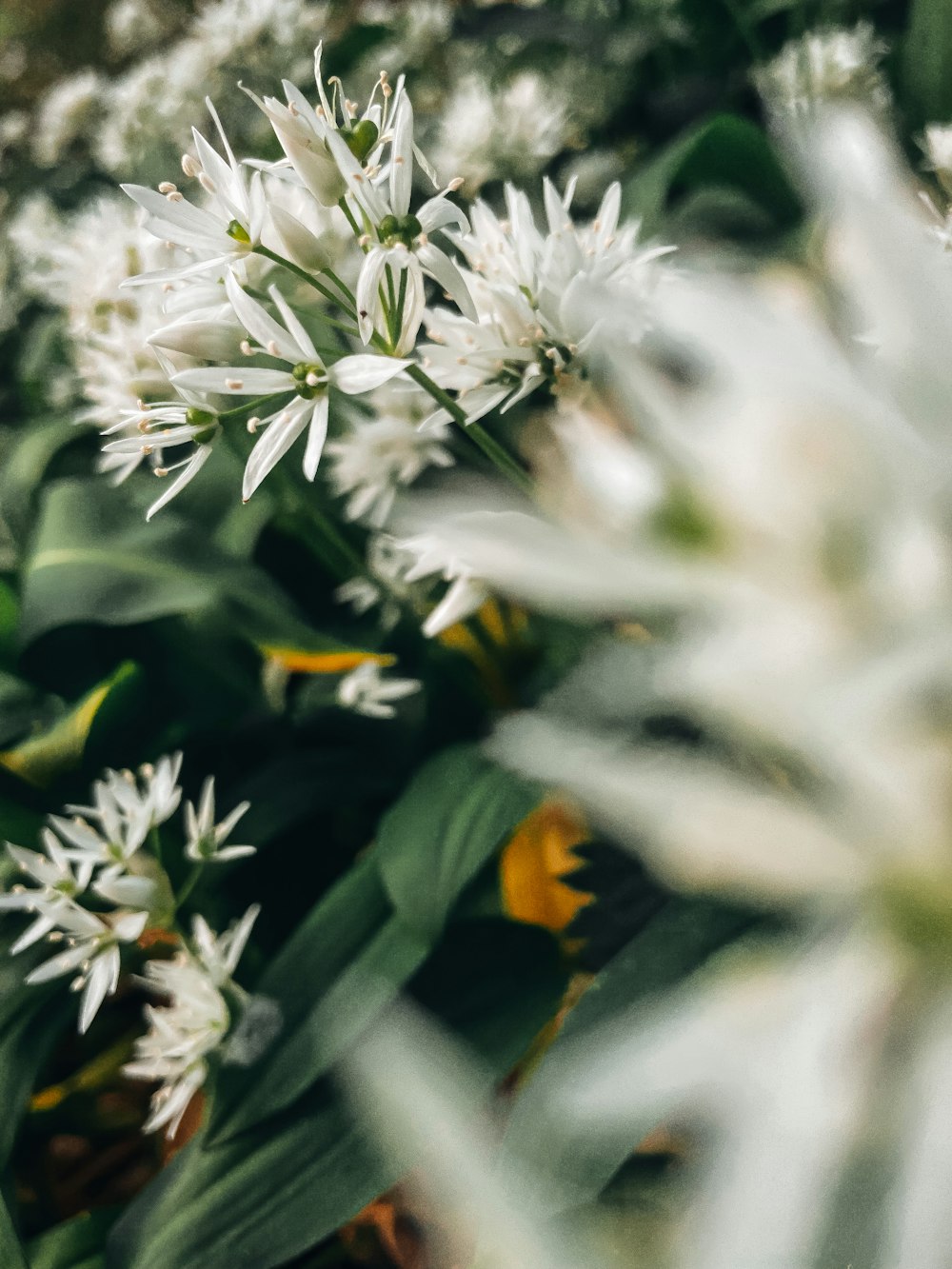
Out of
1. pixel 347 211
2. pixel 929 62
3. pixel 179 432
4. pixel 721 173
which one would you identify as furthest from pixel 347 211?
pixel 929 62

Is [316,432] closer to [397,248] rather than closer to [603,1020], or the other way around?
[397,248]

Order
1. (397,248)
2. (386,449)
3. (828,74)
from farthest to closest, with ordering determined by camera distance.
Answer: (828,74) → (386,449) → (397,248)

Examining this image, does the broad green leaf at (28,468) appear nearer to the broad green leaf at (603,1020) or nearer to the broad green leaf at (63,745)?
the broad green leaf at (63,745)

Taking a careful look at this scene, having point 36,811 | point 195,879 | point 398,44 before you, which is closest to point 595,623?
point 195,879

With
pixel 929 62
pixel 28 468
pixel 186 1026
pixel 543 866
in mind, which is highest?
pixel 28 468

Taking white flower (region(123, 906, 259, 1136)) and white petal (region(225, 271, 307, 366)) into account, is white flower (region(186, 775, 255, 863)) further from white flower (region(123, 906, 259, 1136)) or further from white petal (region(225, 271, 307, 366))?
white petal (region(225, 271, 307, 366))

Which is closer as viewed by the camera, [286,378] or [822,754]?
[822,754]

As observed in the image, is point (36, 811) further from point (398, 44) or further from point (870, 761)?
point (398, 44)
